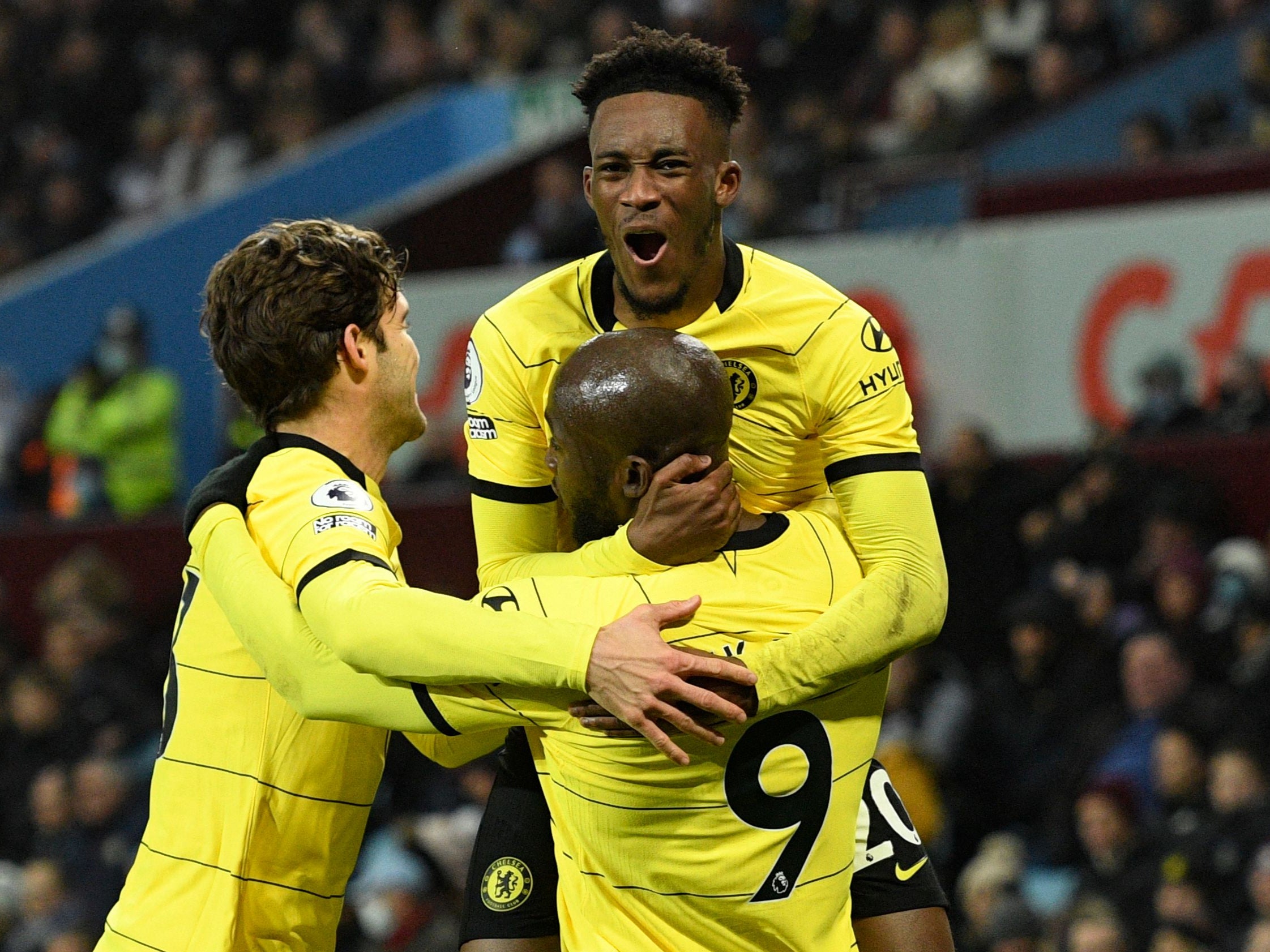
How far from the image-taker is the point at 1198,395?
8.66 meters

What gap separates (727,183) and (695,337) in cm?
34

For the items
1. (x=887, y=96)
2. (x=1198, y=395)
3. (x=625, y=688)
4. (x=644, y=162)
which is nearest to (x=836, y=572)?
(x=625, y=688)

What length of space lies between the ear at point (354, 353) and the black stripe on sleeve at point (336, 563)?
0.44 metres

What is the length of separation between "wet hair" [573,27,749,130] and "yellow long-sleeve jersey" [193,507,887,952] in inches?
32.3

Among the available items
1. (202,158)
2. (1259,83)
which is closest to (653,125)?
(1259,83)

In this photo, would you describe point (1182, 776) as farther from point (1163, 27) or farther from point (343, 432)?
point (1163, 27)

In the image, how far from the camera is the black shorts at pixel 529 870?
3635 mm

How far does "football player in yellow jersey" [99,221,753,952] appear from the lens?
130 inches

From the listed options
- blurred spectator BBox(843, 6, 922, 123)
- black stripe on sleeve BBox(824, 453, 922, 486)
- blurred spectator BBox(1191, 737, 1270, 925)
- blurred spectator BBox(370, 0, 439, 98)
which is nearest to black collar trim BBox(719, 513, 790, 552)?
black stripe on sleeve BBox(824, 453, 922, 486)

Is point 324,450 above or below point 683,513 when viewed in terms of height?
above

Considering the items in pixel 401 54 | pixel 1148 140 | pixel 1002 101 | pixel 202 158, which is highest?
pixel 401 54

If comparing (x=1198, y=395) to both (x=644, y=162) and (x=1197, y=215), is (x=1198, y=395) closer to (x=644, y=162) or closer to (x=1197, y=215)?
(x=1197, y=215)

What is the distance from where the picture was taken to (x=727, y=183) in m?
3.59

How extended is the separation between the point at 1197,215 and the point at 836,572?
621cm
